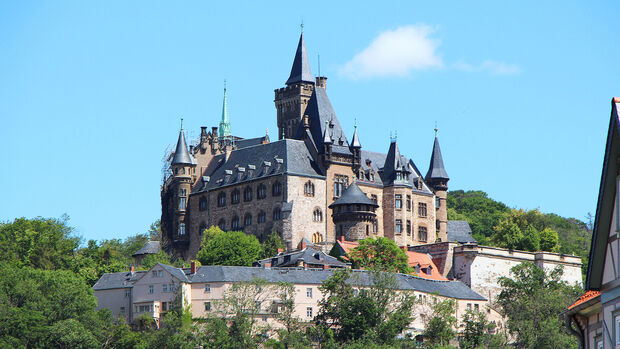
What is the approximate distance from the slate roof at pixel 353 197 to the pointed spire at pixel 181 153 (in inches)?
832

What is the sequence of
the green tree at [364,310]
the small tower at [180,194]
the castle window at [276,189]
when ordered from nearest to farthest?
1. the green tree at [364,310]
2. the castle window at [276,189]
3. the small tower at [180,194]

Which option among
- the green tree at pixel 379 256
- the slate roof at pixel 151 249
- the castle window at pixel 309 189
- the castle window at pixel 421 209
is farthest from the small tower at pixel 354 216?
the slate roof at pixel 151 249

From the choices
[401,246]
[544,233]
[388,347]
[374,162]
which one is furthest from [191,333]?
[544,233]

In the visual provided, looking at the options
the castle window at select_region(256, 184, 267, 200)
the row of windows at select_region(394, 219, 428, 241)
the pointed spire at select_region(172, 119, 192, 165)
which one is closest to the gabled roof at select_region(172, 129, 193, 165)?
the pointed spire at select_region(172, 119, 192, 165)

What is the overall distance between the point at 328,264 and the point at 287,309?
14675mm

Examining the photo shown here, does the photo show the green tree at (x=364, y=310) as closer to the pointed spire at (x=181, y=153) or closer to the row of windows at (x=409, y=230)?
the row of windows at (x=409, y=230)

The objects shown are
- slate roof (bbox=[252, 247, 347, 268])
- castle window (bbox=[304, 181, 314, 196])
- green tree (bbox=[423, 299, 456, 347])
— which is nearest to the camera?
green tree (bbox=[423, 299, 456, 347])

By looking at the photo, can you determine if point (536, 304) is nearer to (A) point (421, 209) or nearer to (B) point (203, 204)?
(A) point (421, 209)

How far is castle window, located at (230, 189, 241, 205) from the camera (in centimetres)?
12322

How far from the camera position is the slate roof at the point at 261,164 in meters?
119

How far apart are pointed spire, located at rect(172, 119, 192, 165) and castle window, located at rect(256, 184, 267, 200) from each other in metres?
12.8

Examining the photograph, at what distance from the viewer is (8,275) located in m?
101

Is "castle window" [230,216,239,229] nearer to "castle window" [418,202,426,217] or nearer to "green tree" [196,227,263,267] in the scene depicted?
"green tree" [196,227,263,267]

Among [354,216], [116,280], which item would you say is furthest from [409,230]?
[116,280]
